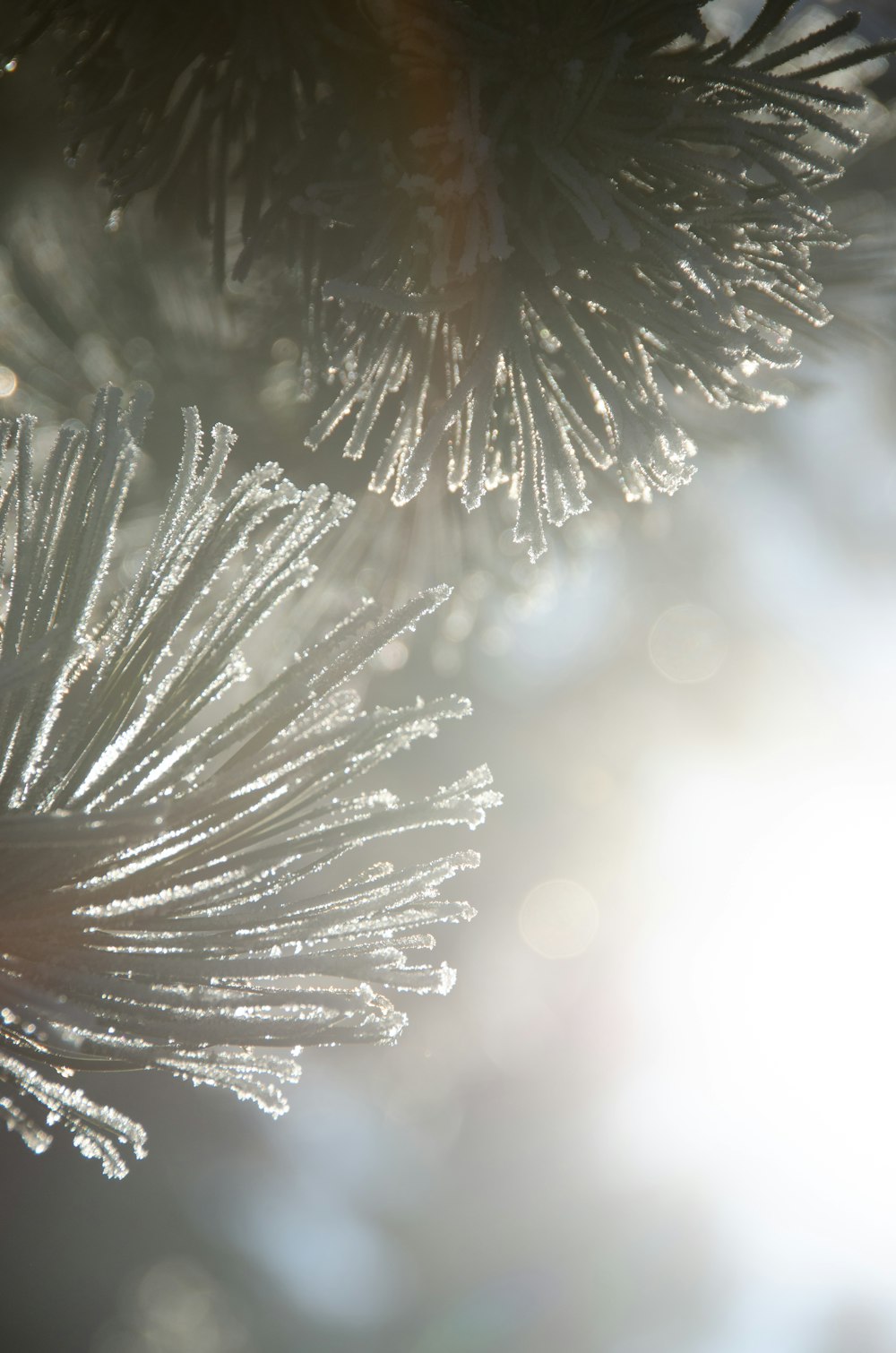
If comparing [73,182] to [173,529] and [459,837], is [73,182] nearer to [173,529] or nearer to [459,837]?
[173,529]

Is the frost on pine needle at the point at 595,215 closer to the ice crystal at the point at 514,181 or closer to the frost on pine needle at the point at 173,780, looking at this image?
the ice crystal at the point at 514,181

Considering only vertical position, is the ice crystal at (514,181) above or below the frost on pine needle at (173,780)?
above

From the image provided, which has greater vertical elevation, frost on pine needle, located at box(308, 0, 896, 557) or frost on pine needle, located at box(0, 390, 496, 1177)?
frost on pine needle, located at box(308, 0, 896, 557)

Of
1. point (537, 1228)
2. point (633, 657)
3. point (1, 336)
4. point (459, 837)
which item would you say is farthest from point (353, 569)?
point (537, 1228)

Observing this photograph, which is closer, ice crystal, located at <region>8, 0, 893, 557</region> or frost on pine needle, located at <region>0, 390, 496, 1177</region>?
→ frost on pine needle, located at <region>0, 390, 496, 1177</region>

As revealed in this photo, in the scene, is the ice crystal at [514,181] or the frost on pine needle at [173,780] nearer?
the frost on pine needle at [173,780]

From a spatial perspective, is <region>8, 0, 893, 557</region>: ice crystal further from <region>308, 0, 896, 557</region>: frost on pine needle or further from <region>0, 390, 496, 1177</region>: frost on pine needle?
<region>0, 390, 496, 1177</region>: frost on pine needle

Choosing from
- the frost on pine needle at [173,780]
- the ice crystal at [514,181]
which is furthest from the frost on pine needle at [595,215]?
the frost on pine needle at [173,780]

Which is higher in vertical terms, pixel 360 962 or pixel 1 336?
pixel 1 336

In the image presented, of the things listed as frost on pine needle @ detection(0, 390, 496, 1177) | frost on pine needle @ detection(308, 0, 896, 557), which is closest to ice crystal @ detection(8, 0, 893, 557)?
frost on pine needle @ detection(308, 0, 896, 557)
